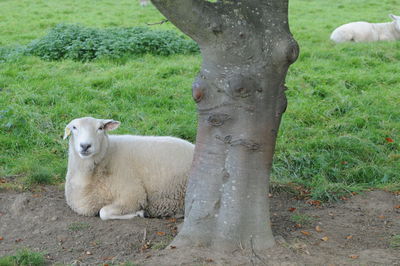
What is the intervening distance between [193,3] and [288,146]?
11.4 feet

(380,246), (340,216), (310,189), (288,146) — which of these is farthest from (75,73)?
(380,246)

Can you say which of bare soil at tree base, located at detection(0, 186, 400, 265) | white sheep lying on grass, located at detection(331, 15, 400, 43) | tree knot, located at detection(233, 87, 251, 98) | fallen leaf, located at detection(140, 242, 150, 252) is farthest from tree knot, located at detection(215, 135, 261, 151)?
white sheep lying on grass, located at detection(331, 15, 400, 43)

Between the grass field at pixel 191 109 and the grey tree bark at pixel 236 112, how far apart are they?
1.81 m

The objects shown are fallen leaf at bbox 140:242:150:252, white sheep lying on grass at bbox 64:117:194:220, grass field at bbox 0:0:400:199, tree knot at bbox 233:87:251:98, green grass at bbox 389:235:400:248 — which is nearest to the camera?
tree knot at bbox 233:87:251:98

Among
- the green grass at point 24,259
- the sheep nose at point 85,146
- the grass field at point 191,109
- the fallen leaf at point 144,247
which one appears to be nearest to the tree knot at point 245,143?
the fallen leaf at point 144,247

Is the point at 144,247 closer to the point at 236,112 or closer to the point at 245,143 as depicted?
the point at 245,143

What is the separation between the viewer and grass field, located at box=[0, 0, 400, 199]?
267 inches

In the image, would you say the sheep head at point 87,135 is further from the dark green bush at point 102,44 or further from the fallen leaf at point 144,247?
the dark green bush at point 102,44

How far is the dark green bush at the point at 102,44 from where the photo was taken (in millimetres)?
11141

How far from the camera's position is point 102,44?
451 inches

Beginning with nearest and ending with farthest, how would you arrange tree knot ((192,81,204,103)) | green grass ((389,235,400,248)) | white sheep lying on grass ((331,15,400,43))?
tree knot ((192,81,204,103))
green grass ((389,235,400,248))
white sheep lying on grass ((331,15,400,43))

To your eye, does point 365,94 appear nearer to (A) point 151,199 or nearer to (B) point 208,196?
(A) point 151,199

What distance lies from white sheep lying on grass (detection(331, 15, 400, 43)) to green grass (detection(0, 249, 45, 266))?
35.9 ft

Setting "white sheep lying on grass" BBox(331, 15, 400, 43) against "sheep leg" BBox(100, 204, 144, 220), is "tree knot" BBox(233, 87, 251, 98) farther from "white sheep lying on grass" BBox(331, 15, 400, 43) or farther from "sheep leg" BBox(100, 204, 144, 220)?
"white sheep lying on grass" BBox(331, 15, 400, 43)
